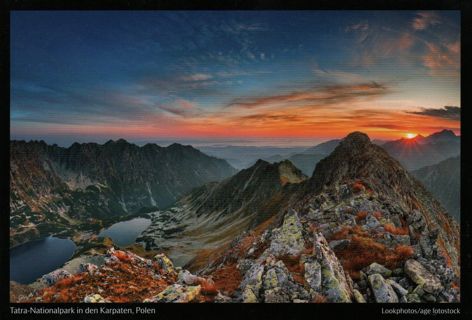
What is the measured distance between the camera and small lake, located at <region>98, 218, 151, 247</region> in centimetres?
1268

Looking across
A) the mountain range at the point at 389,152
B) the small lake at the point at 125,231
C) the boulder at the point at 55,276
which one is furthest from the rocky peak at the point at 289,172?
the boulder at the point at 55,276

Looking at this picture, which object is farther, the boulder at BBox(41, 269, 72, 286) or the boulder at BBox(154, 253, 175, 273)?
the boulder at BBox(154, 253, 175, 273)

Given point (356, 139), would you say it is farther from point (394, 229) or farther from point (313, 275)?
point (313, 275)

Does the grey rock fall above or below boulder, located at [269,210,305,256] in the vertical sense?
below

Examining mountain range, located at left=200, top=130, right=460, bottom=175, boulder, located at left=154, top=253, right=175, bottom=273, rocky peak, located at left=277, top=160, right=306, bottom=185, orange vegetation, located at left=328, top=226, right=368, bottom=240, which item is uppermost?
mountain range, located at left=200, top=130, right=460, bottom=175

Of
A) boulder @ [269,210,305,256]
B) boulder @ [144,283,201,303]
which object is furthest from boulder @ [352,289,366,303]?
boulder @ [144,283,201,303]

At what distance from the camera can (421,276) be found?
7902 millimetres

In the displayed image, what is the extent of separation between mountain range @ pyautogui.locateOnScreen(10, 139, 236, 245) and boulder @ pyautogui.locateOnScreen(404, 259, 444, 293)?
25.2 ft

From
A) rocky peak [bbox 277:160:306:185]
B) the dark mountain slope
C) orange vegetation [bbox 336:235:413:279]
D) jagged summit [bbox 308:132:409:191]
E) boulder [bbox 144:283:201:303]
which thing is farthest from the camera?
rocky peak [bbox 277:160:306:185]

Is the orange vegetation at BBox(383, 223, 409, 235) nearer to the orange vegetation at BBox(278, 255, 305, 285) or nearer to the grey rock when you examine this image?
the grey rock

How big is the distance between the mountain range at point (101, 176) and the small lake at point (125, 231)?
0.62m

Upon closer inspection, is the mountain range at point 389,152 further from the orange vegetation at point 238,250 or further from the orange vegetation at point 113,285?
the orange vegetation at point 113,285
